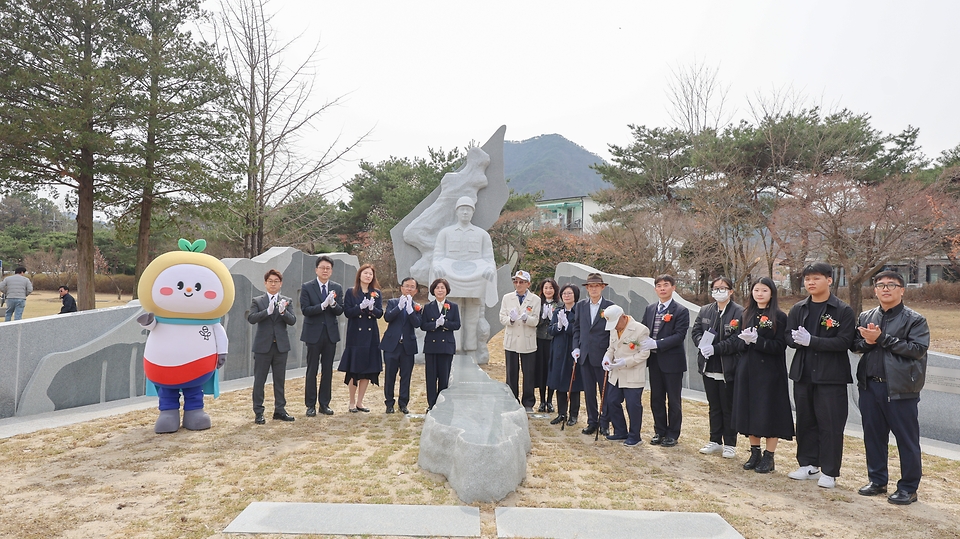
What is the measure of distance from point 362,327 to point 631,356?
9.13 feet

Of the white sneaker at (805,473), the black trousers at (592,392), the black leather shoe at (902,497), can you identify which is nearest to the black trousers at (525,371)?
the black trousers at (592,392)

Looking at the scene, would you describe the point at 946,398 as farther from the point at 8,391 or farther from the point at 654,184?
the point at 654,184

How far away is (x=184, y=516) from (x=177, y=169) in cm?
1182

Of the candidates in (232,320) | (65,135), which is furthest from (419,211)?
(65,135)

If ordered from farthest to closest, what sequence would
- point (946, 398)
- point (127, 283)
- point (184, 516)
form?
1. point (127, 283)
2. point (946, 398)
3. point (184, 516)

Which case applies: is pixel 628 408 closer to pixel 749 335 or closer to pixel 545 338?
pixel 749 335

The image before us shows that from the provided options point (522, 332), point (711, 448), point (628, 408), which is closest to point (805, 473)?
point (711, 448)

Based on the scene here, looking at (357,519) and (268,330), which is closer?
(357,519)

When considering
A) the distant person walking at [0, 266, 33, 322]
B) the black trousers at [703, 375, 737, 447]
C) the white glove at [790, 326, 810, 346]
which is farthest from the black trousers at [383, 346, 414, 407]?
the distant person walking at [0, 266, 33, 322]

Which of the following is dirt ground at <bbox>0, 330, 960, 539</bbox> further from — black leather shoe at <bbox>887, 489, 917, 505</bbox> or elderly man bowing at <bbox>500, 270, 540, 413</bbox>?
elderly man bowing at <bbox>500, 270, 540, 413</bbox>

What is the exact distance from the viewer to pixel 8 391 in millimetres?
5578

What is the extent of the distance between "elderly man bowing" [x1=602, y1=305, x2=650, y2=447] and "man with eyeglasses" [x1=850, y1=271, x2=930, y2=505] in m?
1.67

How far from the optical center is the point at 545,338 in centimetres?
649

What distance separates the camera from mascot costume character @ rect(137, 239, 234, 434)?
5.01m
